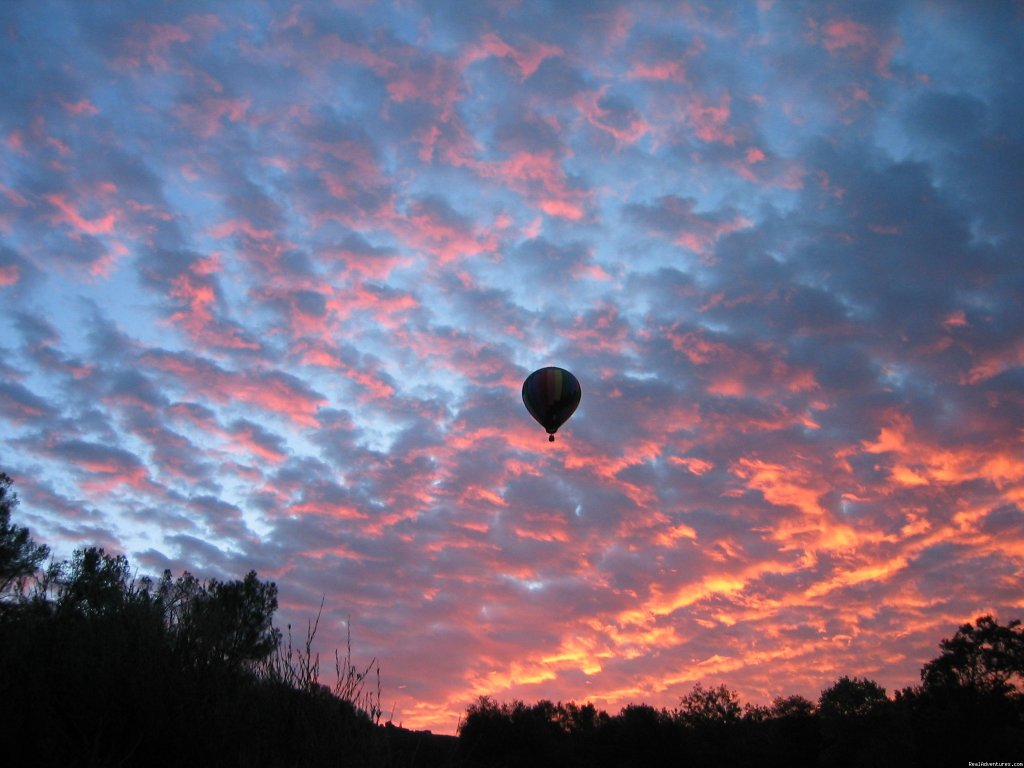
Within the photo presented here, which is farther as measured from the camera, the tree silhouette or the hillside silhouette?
the tree silhouette

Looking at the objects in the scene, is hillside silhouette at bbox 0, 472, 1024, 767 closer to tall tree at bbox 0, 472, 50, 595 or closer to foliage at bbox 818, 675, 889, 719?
tall tree at bbox 0, 472, 50, 595

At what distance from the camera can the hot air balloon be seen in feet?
82.7

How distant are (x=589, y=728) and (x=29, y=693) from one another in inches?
2534

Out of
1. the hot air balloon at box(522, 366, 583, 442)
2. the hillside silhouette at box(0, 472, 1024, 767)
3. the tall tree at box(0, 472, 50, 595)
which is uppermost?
the hot air balloon at box(522, 366, 583, 442)

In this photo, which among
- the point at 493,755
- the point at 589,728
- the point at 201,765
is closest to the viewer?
the point at 201,765

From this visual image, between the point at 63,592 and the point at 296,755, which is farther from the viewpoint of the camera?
the point at 63,592

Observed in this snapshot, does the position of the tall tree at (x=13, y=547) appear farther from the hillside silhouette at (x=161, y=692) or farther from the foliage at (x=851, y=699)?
the foliage at (x=851, y=699)

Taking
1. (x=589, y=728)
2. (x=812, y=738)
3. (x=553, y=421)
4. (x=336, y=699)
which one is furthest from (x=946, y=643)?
(x=336, y=699)

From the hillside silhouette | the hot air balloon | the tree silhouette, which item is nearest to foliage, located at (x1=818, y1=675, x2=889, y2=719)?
the tree silhouette

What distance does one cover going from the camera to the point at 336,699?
9.05 m

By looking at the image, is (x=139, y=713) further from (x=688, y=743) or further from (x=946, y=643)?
(x=946, y=643)

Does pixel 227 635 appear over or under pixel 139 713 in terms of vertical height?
over

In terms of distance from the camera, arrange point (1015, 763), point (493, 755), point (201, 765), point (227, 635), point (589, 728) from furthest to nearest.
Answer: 1. point (589, 728)
2. point (493, 755)
3. point (1015, 763)
4. point (227, 635)
5. point (201, 765)

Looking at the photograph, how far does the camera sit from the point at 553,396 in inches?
993
